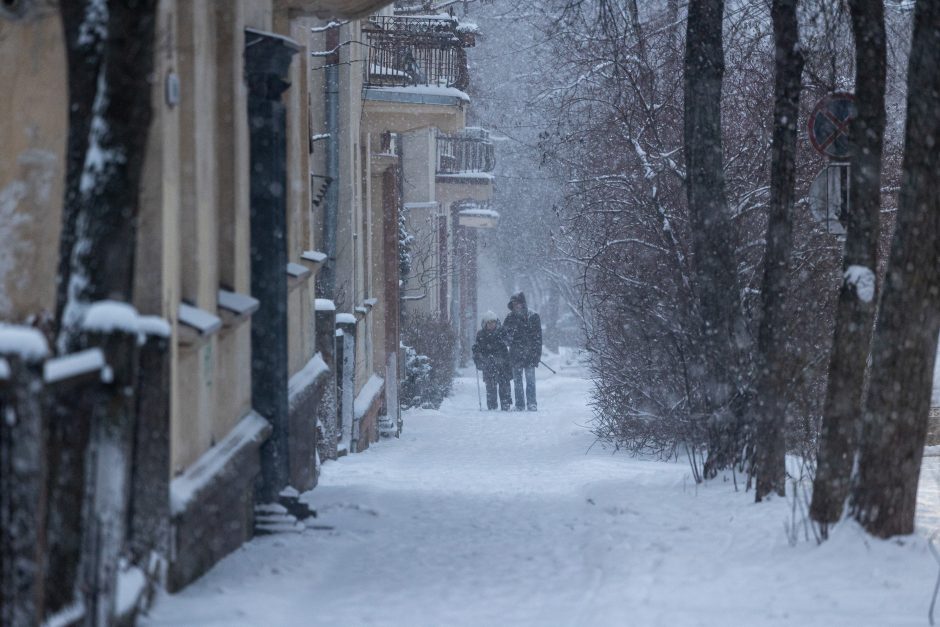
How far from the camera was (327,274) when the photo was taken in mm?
13570

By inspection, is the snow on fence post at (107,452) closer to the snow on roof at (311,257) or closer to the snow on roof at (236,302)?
the snow on roof at (236,302)

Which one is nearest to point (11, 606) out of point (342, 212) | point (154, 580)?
point (154, 580)

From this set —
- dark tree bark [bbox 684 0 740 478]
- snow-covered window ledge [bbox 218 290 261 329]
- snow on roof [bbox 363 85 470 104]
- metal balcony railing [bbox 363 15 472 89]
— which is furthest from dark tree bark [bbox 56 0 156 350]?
snow on roof [bbox 363 85 470 104]

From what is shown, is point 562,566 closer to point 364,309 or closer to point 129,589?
point 129,589

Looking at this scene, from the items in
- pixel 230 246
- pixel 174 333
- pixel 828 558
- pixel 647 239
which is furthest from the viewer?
pixel 647 239

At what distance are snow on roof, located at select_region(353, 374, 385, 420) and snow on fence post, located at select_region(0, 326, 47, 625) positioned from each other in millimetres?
11359

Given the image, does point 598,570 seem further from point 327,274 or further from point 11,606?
point 327,274

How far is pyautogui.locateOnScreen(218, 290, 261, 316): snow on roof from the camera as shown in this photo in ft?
21.7

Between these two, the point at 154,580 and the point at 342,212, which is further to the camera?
the point at 342,212

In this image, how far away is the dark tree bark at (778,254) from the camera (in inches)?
303

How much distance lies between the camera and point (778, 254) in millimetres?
7801

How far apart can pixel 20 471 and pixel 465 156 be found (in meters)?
26.8

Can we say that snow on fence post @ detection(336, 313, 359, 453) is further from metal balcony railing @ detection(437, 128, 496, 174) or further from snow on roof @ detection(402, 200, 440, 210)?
metal balcony railing @ detection(437, 128, 496, 174)

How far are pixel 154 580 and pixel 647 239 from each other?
9.19 metres
